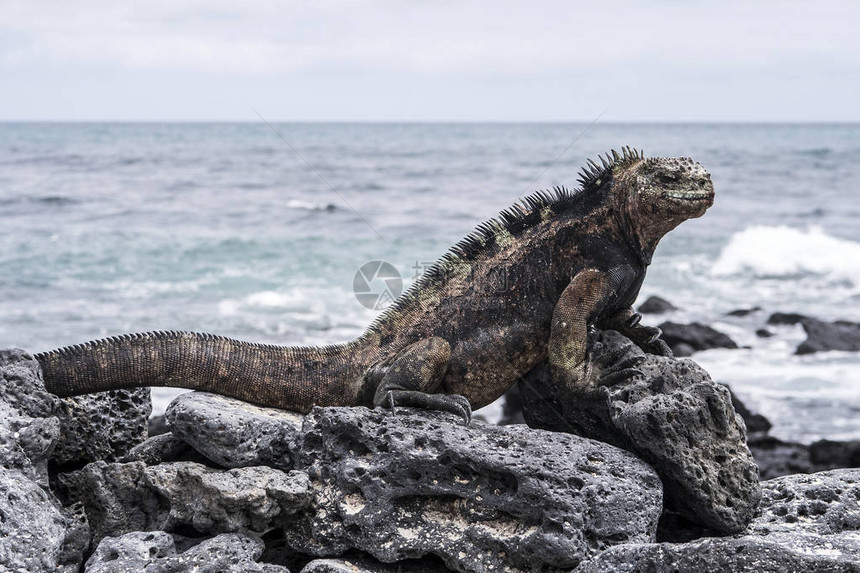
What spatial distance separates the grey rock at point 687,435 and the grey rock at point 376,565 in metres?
1.08

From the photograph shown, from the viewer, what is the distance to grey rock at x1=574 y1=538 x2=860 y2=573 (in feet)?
11.0

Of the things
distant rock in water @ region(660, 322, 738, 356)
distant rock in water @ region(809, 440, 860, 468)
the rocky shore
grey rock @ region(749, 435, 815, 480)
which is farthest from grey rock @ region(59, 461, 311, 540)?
distant rock in water @ region(660, 322, 738, 356)

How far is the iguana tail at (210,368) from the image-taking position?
169 inches

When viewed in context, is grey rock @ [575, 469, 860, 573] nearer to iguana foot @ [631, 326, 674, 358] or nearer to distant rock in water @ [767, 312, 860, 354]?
iguana foot @ [631, 326, 674, 358]

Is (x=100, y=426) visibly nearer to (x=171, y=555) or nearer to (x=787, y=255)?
(x=171, y=555)

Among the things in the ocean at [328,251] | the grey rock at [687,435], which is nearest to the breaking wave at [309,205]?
the ocean at [328,251]

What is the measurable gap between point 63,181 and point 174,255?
52.7 ft

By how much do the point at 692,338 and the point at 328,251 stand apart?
9788mm

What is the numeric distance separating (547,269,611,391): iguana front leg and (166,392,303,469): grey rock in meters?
1.34

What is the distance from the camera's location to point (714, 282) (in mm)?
19703

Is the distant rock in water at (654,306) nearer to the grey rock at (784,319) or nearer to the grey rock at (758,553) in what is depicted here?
the grey rock at (784,319)

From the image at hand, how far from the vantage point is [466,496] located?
12.6 ft

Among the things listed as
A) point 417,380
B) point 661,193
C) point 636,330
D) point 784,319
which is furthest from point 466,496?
point 784,319

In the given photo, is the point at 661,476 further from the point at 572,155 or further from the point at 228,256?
the point at 572,155
